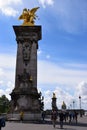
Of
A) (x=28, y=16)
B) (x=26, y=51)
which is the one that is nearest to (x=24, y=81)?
(x=26, y=51)

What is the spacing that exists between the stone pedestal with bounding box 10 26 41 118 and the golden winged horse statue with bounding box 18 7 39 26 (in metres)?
1.64

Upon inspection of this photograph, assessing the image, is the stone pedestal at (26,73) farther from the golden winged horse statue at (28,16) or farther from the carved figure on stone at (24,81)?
the golden winged horse statue at (28,16)

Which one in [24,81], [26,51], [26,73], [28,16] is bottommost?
[24,81]

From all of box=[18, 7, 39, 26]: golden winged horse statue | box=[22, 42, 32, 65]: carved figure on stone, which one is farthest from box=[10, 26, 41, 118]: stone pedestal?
box=[18, 7, 39, 26]: golden winged horse statue

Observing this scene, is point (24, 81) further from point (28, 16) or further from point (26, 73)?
point (28, 16)

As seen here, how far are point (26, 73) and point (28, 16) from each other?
1095cm

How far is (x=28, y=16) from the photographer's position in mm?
56594

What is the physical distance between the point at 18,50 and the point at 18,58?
1357 mm

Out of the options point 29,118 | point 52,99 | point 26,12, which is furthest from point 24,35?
point 52,99

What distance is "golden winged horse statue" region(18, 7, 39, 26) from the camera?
55188 millimetres

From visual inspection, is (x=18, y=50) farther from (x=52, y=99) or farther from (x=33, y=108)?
(x=52, y=99)

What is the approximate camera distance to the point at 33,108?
49.5 m

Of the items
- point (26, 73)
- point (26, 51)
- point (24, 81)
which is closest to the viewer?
point (24, 81)

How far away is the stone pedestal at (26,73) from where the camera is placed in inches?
Result: 1939
